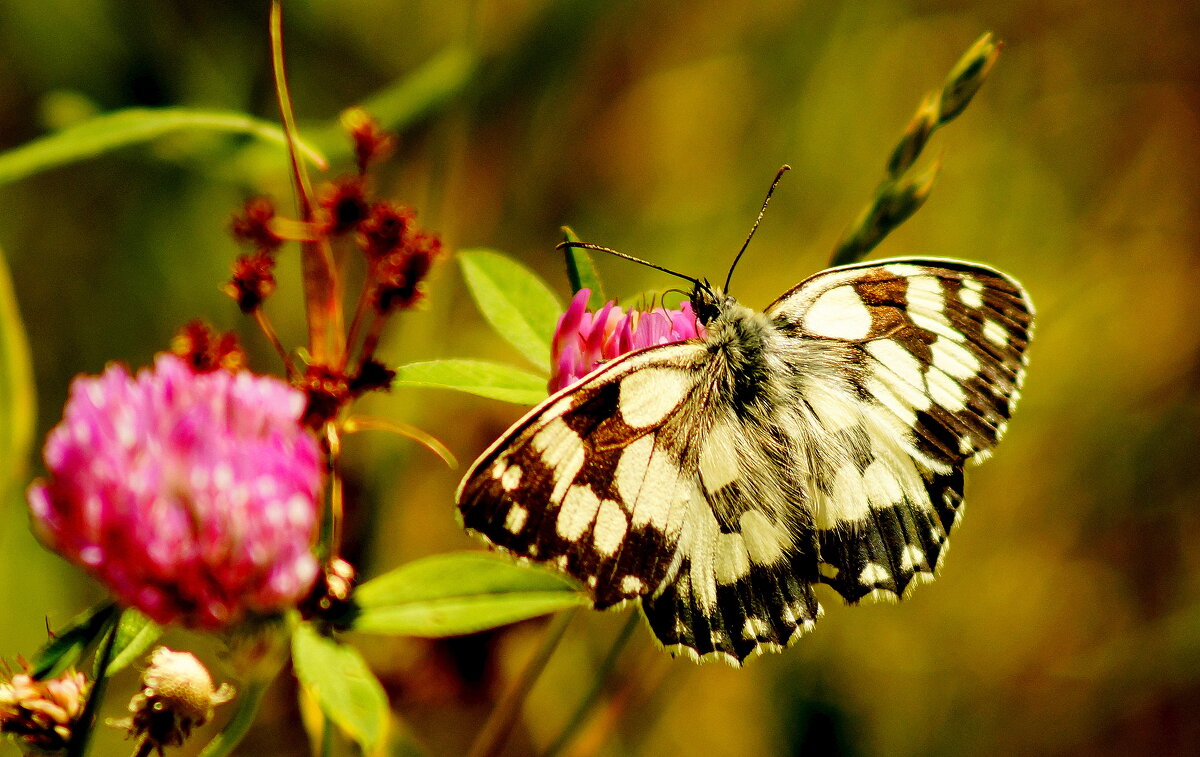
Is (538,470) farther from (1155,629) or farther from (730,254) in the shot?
(1155,629)

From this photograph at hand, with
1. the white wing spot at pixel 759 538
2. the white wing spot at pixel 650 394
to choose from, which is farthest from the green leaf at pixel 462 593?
the white wing spot at pixel 759 538

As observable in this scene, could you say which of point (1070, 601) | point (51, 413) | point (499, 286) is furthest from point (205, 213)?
point (1070, 601)

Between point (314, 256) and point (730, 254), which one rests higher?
point (730, 254)

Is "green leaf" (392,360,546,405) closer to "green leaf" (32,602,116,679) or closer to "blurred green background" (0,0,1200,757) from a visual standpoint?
"green leaf" (32,602,116,679)

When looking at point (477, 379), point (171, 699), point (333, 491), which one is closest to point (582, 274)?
point (477, 379)

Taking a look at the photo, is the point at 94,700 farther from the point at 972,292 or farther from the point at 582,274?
the point at 972,292
